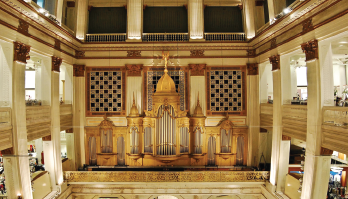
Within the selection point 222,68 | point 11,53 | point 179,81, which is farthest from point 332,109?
point 11,53

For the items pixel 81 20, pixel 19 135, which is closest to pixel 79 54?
pixel 81 20

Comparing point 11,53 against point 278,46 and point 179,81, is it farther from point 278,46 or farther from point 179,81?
point 278,46

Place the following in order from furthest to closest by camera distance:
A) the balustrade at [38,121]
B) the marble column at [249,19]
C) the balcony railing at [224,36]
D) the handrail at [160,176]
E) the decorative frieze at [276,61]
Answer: the balcony railing at [224,36] → the marble column at [249,19] → the handrail at [160,176] → the decorative frieze at [276,61] → the balustrade at [38,121]

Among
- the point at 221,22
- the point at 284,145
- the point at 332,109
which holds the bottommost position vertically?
the point at 284,145

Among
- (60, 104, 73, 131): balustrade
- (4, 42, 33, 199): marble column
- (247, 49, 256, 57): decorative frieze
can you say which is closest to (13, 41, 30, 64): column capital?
(4, 42, 33, 199): marble column

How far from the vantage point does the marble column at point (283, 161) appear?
356 inches

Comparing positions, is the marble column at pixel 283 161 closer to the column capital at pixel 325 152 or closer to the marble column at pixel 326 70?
the column capital at pixel 325 152

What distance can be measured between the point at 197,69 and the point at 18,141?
8435 millimetres

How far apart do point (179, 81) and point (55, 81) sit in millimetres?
5954

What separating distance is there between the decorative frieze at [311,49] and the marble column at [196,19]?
5810 mm

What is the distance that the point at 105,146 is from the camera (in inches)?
468

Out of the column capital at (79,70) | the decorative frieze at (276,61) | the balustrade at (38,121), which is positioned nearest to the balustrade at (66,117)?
the balustrade at (38,121)

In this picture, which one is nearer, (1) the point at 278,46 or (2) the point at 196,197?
(1) the point at 278,46

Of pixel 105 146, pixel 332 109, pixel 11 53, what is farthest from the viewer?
pixel 105 146
